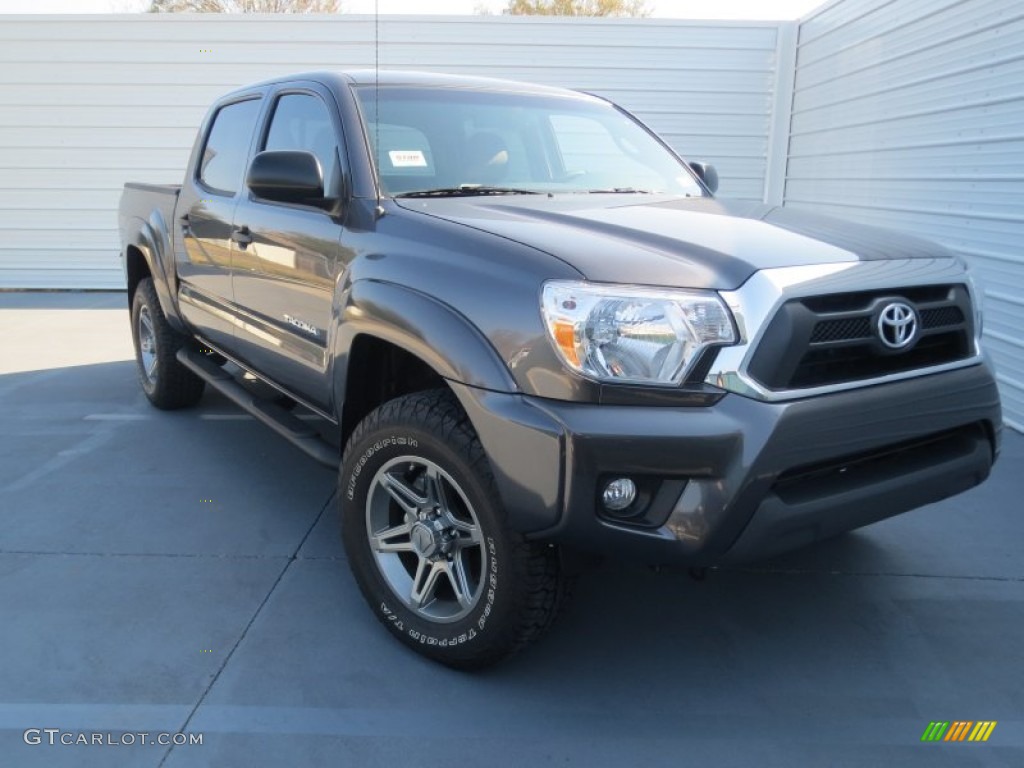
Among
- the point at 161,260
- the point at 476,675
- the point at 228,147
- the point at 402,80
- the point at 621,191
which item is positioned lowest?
the point at 476,675

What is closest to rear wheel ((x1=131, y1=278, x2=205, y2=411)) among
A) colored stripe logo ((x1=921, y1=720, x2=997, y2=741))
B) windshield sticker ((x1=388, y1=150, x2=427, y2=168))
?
windshield sticker ((x1=388, y1=150, x2=427, y2=168))

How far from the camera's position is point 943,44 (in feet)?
20.4

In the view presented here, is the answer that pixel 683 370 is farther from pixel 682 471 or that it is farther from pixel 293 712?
pixel 293 712

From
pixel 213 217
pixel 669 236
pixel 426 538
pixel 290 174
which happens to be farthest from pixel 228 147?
pixel 669 236

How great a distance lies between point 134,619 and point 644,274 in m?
2.12

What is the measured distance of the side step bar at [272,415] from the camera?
3.33 m

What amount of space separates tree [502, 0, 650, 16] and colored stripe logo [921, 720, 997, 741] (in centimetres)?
2520

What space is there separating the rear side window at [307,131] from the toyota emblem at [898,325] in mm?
1878

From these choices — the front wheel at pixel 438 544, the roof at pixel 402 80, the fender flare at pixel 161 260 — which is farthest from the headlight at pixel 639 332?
the fender flare at pixel 161 260

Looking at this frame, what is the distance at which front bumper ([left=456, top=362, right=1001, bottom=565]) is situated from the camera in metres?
2.10

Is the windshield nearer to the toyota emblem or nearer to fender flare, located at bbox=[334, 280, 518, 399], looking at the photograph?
fender flare, located at bbox=[334, 280, 518, 399]

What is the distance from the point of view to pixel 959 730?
2.44 metres

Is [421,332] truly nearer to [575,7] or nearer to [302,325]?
[302,325]

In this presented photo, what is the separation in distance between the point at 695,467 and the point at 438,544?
91 centimetres
